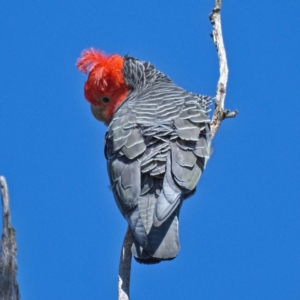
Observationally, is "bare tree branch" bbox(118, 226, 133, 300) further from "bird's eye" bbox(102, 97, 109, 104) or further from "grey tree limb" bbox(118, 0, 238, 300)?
"bird's eye" bbox(102, 97, 109, 104)

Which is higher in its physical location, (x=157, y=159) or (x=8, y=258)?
(x=157, y=159)

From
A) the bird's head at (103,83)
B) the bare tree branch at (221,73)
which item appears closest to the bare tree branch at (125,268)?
the bare tree branch at (221,73)

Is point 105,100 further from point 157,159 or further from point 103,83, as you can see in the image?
point 157,159

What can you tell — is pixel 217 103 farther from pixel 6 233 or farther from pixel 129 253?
pixel 6 233

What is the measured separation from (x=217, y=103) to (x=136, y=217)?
1.90 m

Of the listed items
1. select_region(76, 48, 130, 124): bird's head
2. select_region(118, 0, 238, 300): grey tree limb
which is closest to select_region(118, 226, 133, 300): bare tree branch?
select_region(118, 0, 238, 300): grey tree limb

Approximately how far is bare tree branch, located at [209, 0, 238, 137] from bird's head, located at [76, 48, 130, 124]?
1.54 meters

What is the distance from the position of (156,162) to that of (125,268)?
1194 mm

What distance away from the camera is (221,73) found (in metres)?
7.70

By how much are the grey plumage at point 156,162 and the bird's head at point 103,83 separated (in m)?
0.88

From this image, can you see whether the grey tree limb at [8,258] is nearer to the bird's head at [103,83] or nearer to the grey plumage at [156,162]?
the grey plumage at [156,162]

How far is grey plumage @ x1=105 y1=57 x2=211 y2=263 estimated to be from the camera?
6215 mm

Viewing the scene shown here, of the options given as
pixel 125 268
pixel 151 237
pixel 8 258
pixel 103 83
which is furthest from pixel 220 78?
pixel 8 258

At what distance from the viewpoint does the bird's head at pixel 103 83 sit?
344 inches
